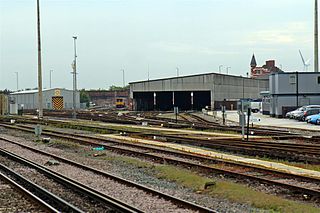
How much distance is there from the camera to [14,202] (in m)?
12.1

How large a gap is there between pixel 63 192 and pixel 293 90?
50866 mm

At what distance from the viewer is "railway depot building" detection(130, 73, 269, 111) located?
89688mm

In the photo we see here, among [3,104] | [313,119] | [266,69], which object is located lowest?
[313,119]

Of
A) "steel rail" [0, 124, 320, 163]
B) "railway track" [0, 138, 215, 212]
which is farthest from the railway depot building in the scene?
"railway track" [0, 138, 215, 212]

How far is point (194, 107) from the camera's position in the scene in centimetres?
10275

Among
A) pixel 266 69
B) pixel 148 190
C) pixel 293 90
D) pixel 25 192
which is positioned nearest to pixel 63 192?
pixel 25 192

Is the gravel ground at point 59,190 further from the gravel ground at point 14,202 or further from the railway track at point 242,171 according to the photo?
the railway track at point 242,171

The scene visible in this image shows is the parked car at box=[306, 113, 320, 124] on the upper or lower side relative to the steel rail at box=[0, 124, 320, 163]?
upper

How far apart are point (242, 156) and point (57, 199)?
37.7 feet

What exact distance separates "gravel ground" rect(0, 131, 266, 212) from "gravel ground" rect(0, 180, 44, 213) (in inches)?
133

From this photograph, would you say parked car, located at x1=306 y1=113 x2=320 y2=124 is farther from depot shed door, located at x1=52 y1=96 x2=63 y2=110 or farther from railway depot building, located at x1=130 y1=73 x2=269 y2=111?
depot shed door, located at x1=52 y1=96 x2=63 y2=110

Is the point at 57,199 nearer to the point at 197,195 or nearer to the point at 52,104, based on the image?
the point at 197,195

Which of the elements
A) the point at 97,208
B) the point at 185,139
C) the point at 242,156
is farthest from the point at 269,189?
the point at 185,139

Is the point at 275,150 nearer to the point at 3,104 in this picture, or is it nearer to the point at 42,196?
the point at 42,196
